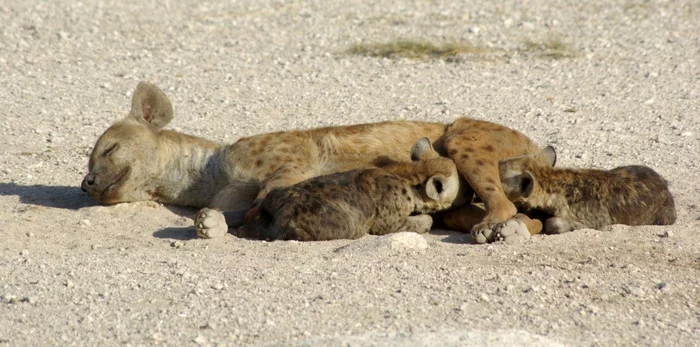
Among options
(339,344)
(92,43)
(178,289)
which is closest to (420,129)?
(178,289)

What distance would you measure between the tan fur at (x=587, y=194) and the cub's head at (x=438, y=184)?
297 mm

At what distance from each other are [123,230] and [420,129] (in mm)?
2084

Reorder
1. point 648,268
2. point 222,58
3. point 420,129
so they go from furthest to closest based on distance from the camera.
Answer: point 222,58 → point 420,129 → point 648,268

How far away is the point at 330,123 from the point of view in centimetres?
879

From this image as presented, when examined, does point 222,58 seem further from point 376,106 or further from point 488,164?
point 488,164

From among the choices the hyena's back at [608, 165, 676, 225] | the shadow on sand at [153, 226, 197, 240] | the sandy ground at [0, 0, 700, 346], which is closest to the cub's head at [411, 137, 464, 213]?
the sandy ground at [0, 0, 700, 346]

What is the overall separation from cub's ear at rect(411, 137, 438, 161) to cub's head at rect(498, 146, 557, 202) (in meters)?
0.44

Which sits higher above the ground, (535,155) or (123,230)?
(535,155)

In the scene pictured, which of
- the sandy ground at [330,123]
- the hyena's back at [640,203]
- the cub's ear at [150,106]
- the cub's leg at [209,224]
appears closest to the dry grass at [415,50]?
the sandy ground at [330,123]

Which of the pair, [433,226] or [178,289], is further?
[433,226]

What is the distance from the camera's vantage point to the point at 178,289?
15.5 feet

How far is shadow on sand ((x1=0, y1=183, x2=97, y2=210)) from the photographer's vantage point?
22.4 feet

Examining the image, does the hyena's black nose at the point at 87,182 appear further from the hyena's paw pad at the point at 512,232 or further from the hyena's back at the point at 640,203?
the hyena's back at the point at 640,203

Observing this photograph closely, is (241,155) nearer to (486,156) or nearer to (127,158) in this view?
(127,158)
